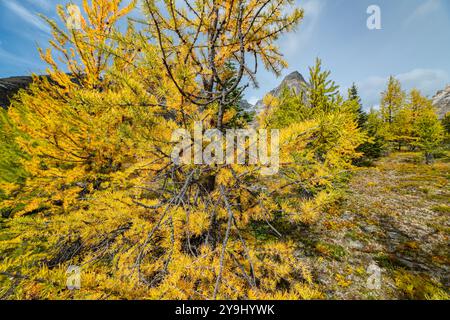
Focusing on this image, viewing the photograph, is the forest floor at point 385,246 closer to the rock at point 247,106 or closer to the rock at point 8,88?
the rock at point 247,106

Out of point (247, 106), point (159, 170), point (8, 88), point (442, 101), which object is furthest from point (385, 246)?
point (442, 101)

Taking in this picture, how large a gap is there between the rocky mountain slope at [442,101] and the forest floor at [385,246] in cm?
5499

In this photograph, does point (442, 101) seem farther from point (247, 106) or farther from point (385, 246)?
point (247, 106)

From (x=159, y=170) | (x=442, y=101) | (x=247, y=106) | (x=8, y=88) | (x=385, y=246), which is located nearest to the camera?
(x=159, y=170)

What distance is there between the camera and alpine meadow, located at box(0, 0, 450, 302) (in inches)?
64.7

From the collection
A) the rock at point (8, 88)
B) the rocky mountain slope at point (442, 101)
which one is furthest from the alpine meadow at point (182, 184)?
the rocky mountain slope at point (442, 101)

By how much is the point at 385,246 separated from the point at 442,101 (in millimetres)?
69701

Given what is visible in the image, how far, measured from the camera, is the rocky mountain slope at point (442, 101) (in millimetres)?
40844

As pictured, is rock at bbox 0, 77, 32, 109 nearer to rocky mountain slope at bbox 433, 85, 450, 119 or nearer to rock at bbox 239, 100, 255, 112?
rock at bbox 239, 100, 255, 112

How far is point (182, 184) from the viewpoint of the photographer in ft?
8.68

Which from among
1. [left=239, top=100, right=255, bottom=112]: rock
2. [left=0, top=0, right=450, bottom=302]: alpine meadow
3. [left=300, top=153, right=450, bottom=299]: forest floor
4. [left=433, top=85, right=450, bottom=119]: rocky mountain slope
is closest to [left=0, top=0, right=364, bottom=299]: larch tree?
[left=0, top=0, right=450, bottom=302]: alpine meadow

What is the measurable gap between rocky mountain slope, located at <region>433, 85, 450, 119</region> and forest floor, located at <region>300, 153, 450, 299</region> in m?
55.0

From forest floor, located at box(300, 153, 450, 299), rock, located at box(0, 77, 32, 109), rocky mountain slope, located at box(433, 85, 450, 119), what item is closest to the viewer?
forest floor, located at box(300, 153, 450, 299)

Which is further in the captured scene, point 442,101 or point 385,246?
point 442,101
